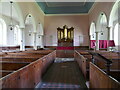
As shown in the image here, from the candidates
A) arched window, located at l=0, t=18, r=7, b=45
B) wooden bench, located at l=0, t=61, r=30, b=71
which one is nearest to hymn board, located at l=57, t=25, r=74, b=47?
arched window, located at l=0, t=18, r=7, b=45

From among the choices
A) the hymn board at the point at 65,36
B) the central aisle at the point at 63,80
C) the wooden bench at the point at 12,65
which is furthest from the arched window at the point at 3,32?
the wooden bench at the point at 12,65

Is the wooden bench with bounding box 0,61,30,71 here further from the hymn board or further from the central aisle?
the hymn board

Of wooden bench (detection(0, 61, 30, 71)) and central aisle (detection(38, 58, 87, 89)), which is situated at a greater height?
wooden bench (detection(0, 61, 30, 71))

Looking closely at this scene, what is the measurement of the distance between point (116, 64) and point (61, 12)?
1148cm

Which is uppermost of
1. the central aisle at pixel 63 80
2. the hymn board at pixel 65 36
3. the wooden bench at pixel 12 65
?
the hymn board at pixel 65 36

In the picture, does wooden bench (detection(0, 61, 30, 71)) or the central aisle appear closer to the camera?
wooden bench (detection(0, 61, 30, 71))

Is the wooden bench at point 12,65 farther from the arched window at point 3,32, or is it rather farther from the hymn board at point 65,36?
the hymn board at point 65,36

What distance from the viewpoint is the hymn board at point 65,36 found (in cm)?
1400

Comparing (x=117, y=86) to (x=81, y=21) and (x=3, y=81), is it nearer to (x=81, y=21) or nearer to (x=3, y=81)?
(x=3, y=81)

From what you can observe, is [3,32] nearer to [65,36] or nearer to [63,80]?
[65,36]

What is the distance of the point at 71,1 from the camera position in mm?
11836

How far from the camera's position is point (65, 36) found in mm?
14023

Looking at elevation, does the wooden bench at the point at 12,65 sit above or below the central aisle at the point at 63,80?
above

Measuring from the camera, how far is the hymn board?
14000 millimetres
